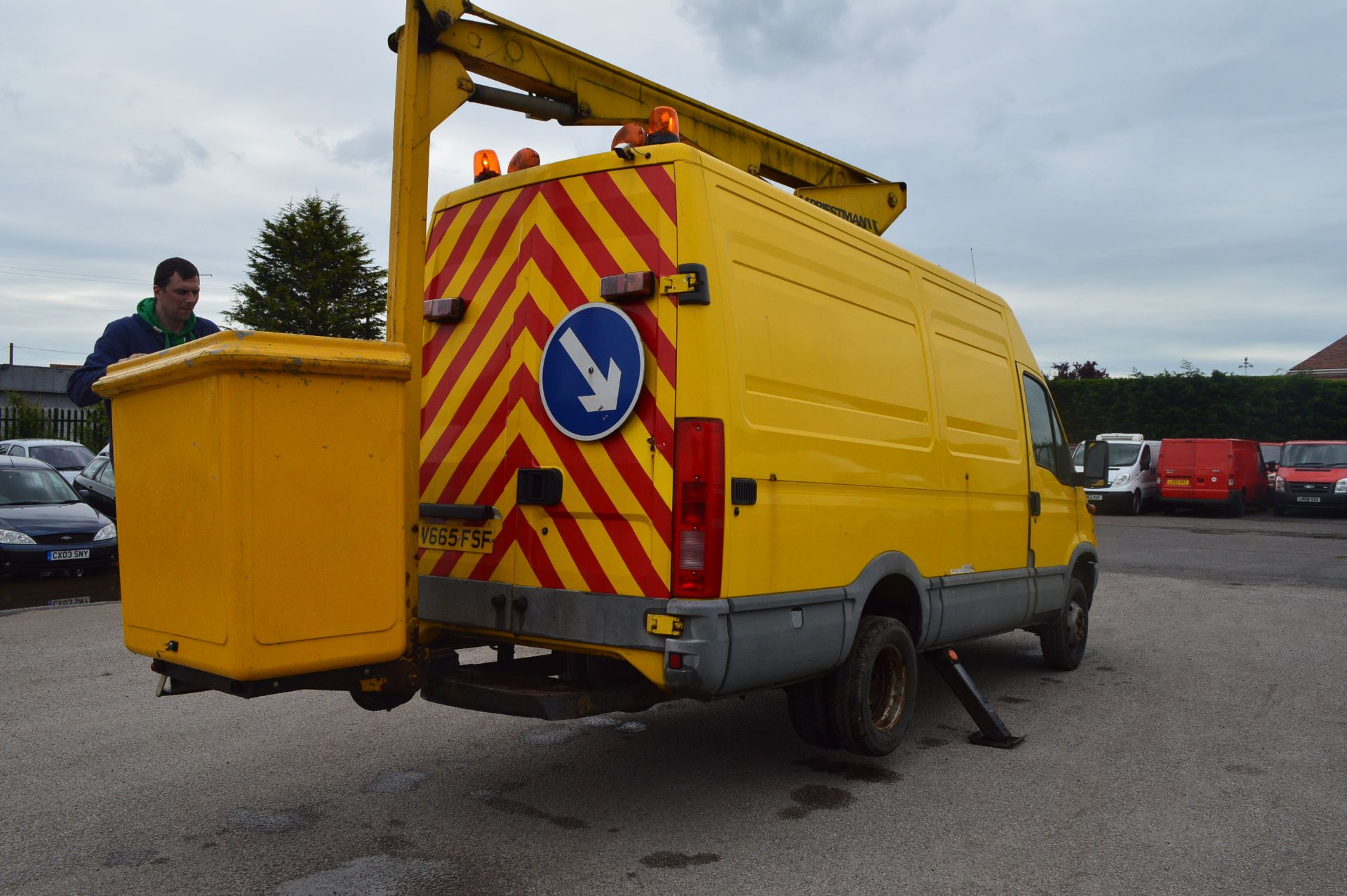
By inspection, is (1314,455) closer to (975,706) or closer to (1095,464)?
(1095,464)

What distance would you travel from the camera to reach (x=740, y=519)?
3.86 meters

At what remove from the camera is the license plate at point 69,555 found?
11211mm

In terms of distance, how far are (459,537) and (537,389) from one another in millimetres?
747

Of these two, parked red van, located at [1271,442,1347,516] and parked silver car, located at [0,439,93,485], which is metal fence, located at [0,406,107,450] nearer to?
parked silver car, located at [0,439,93,485]

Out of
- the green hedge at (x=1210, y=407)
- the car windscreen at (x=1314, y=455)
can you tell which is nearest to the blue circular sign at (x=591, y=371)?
the car windscreen at (x=1314, y=455)

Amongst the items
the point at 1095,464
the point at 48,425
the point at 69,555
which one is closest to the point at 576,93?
the point at 1095,464

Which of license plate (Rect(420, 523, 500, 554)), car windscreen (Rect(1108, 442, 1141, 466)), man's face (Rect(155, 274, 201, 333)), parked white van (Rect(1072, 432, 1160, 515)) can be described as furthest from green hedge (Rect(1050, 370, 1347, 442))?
man's face (Rect(155, 274, 201, 333))

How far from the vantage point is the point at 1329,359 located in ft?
175

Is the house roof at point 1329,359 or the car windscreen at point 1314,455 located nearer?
the car windscreen at point 1314,455

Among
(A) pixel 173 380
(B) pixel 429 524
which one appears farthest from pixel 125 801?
(A) pixel 173 380

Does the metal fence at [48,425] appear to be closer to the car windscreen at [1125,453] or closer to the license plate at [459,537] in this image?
the license plate at [459,537]

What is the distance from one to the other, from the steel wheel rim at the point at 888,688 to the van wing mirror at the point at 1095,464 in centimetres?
292

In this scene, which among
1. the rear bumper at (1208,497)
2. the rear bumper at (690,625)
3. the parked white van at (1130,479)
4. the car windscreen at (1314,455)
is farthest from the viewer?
the parked white van at (1130,479)

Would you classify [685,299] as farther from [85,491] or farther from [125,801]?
[85,491]
